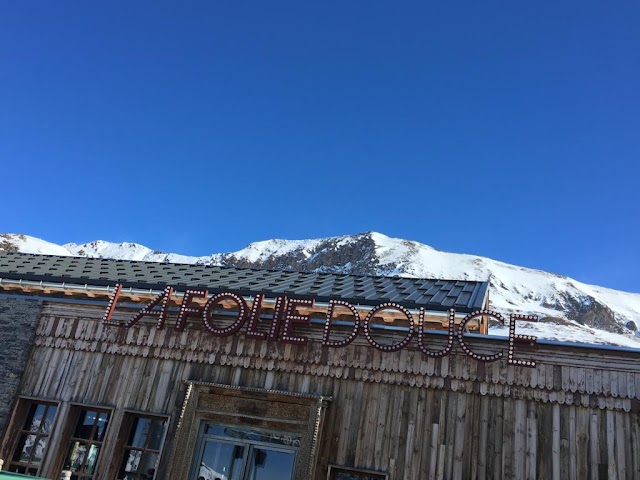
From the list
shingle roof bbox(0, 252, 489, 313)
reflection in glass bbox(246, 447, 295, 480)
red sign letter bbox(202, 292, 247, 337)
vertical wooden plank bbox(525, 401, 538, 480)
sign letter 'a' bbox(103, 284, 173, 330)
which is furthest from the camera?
shingle roof bbox(0, 252, 489, 313)

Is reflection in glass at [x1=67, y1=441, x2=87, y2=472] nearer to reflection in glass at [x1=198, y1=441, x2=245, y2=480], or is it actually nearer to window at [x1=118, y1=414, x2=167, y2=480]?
window at [x1=118, y1=414, x2=167, y2=480]

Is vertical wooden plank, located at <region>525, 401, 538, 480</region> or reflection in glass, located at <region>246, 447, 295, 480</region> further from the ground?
vertical wooden plank, located at <region>525, 401, 538, 480</region>

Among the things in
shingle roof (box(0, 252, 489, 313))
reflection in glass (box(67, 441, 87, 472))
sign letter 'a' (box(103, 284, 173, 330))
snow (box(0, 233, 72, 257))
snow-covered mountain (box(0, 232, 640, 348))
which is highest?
snow-covered mountain (box(0, 232, 640, 348))

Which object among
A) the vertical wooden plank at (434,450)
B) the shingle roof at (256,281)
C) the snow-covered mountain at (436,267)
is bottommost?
the vertical wooden plank at (434,450)

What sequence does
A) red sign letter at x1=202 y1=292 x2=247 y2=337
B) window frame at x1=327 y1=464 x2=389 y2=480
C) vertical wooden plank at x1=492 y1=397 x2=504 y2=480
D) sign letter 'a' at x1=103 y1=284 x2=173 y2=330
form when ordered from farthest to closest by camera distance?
sign letter 'a' at x1=103 y1=284 x2=173 y2=330, red sign letter at x1=202 y1=292 x2=247 y2=337, window frame at x1=327 y1=464 x2=389 y2=480, vertical wooden plank at x1=492 y1=397 x2=504 y2=480

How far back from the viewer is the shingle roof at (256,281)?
1290cm

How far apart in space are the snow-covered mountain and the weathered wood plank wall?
104757 millimetres

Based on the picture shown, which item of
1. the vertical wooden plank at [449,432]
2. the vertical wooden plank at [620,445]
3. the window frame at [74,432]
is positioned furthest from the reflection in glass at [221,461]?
the vertical wooden plank at [620,445]

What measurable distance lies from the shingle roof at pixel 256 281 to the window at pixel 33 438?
11.3 ft

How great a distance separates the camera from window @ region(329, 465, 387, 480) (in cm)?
1039

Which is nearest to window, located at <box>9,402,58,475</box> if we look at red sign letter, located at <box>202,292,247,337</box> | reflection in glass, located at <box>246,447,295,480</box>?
red sign letter, located at <box>202,292,247,337</box>

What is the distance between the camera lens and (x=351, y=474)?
34.7 feet

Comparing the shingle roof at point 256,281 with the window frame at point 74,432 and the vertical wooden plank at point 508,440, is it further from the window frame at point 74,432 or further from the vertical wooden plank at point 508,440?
the window frame at point 74,432

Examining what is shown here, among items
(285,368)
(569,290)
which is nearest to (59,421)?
(285,368)
